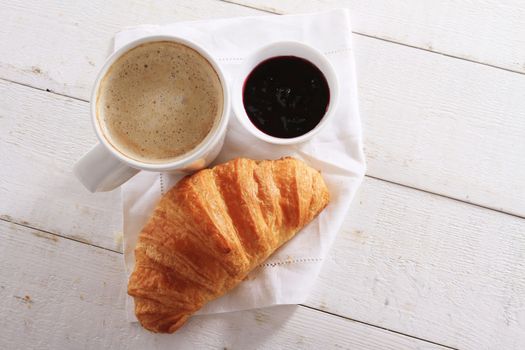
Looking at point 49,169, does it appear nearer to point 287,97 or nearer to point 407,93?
point 287,97

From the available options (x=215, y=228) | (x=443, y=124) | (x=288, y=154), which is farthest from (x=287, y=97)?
(x=443, y=124)

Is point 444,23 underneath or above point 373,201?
→ above

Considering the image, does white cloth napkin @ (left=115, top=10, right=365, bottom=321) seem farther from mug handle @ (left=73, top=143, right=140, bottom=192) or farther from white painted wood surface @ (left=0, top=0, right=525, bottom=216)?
mug handle @ (left=73, top=143, right=140, bottom=192)

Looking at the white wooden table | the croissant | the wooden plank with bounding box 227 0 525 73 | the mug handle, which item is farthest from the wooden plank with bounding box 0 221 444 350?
the wooden plank with bounding box 227 0 525 73

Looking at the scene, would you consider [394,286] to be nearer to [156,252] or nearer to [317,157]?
[317,157]

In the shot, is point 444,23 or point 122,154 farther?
point 444,23

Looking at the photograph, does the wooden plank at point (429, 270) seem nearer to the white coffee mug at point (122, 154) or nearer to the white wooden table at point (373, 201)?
the white wooden table at point (373, 201)

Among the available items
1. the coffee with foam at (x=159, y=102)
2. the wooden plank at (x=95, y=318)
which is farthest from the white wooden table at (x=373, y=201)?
the coffee with foam at (x=159, y=102)
